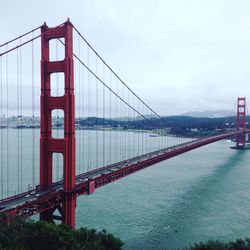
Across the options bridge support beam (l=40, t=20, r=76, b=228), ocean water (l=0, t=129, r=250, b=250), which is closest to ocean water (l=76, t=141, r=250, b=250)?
ocean water (l=0, t=129, r=250, b=250)

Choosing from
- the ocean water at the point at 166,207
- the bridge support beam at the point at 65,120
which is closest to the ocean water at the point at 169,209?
the ocean water at the point at 166,207

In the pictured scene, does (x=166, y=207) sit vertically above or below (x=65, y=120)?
below

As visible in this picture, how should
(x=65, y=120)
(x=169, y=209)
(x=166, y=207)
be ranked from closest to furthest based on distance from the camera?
1. (x=65, y=120)
2. (x=169, y=209)
3. (x=166, y=207)

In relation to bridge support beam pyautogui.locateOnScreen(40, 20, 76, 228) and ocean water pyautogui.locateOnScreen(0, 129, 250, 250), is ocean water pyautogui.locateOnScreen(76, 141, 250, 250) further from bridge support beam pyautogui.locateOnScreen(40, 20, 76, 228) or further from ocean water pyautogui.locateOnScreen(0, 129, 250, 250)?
bridge support beam pyautogui.locateOnScreen(40, 20, 76, 228)

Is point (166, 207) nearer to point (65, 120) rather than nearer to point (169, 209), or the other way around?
point (169, 209)

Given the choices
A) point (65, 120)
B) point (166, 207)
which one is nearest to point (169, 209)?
point (166, 207)

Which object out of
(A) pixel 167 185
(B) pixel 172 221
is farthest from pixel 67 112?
(A) pixel 167 185

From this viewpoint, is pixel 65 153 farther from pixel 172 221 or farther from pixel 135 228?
pixel 172 221

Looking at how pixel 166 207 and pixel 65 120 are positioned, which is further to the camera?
pixel 166 207

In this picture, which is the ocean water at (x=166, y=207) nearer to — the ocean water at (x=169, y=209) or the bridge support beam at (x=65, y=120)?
the ocean water at (x=169, y=209)
